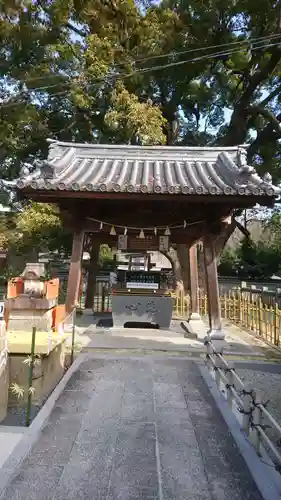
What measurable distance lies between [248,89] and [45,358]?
1665 cm

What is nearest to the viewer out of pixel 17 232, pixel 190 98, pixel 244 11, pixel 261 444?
pixel 261 444

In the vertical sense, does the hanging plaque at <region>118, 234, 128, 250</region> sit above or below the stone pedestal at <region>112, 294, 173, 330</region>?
above

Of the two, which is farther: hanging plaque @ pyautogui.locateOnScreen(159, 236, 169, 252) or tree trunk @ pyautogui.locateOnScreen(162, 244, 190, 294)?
tree trunk @ pyautogui.locateOnScreen(162, 244, 190, 294)

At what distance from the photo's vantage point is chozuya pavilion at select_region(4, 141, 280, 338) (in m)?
8.01

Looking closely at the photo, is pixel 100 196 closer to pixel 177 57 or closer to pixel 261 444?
pixel 261 444

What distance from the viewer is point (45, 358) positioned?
5172 millimetres

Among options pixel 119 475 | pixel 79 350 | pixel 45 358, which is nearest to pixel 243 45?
pixel 79 350

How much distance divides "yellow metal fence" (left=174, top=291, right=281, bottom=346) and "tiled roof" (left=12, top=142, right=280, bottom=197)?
3198mm

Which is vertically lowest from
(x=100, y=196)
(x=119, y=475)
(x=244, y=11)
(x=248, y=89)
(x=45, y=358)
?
(x=119, y=475)

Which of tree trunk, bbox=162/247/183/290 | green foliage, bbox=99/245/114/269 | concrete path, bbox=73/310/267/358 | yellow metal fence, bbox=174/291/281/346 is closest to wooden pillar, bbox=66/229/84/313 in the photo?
concrete path, bbox=73/310/267/358

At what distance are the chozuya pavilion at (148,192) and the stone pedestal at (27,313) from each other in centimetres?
303

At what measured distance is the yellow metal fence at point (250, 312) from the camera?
30.9 ft

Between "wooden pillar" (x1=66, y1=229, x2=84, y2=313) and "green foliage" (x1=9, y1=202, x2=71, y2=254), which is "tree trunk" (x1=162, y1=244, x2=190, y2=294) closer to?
"green foliage" (x1=9, y1=202, x2=71, y2=254)

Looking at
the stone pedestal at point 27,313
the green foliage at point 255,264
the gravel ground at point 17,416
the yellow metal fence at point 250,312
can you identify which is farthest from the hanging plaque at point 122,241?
the green foliage at point 255,264
